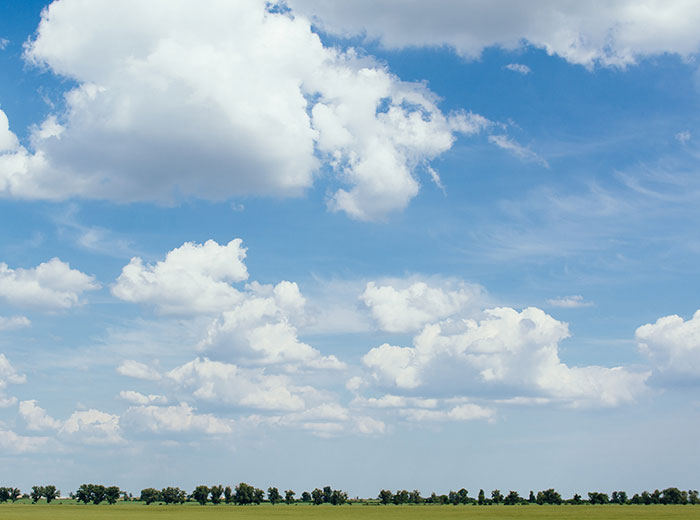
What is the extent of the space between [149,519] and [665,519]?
113 metres

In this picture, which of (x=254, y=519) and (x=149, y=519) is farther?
(x=254, y=519)

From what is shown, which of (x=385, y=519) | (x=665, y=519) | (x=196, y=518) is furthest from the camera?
(x=196, y=518)

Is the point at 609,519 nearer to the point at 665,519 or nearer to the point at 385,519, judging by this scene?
the point at 665,519

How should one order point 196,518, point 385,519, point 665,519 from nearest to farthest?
point 665,519, point 385,519, point 196,518

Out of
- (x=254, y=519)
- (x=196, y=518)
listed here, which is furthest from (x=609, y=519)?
(x=196, y=518)

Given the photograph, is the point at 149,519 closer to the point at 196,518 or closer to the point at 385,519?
the point at 196,518

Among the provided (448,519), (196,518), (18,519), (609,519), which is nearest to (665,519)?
(609,519)

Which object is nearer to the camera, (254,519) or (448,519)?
(448,519)

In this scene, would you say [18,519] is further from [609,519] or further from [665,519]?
[665,519]

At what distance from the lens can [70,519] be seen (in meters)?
156

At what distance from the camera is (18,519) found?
508ft

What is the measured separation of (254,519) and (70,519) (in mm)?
41438

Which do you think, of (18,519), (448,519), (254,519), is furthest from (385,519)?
(18,519)

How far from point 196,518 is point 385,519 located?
1911 inches
